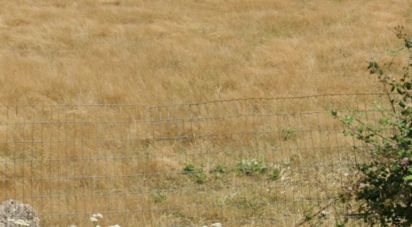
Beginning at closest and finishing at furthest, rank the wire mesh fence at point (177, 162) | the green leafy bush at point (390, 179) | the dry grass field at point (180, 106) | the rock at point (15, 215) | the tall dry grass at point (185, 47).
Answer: the green leafy bush at point (390, 179)
the rock at point (15, 215)
the wire mesh fence at point (177, 162)
the dry grass field at point (180, 106)
the tall dry grass at point (185, 47)

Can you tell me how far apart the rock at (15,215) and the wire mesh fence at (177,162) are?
1.16 metres

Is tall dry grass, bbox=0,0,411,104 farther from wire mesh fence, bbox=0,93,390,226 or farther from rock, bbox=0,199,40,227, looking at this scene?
rock, bbox=0,199,40,227

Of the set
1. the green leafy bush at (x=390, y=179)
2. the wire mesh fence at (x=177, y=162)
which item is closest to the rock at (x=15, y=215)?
the wire mesh fence at (x=177, y=162)

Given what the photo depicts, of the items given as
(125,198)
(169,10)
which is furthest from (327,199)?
(169,10)

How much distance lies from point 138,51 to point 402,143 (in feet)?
35.6

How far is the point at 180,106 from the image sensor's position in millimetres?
11469

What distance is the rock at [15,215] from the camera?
577cm

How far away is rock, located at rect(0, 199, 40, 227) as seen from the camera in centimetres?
577

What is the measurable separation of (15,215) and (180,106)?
5.77m

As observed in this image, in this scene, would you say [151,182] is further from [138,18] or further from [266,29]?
[138,18]

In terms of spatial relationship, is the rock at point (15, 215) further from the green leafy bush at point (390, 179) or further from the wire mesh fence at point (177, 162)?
the green leafy bush at point (390, 179)

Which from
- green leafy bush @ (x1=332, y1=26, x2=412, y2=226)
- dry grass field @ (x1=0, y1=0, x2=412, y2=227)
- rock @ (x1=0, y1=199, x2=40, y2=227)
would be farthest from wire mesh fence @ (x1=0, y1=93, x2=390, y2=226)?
green leafy bush @ (x1=332, y1=26, x2=412, y2=226)

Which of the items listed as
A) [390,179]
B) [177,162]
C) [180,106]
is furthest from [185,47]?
[390,179]

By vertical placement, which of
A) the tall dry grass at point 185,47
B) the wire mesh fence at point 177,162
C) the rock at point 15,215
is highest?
the tall dry grass at point 185,47
